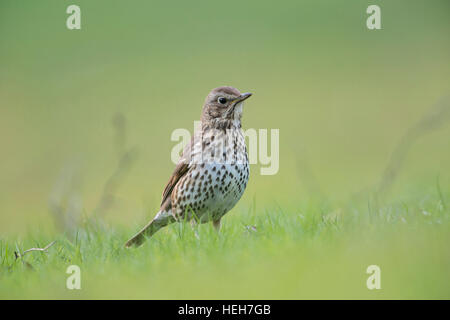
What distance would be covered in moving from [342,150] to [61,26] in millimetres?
11612

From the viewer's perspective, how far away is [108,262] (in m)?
5.45

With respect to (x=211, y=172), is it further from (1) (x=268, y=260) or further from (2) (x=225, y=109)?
(1) (x=268, y=260)

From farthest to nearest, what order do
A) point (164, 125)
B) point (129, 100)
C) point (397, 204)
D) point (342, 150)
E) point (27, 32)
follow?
1. point (27, 32)
2. point (129, 100)
3. point (164, 125)
4. point (342, 150)
5. point (397, 204)

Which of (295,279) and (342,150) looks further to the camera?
(342,150)

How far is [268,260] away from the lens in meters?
4.84

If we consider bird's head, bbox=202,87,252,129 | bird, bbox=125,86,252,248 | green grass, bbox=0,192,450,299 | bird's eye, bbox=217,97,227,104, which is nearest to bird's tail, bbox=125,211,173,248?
bird, bbox=125,86,252,248

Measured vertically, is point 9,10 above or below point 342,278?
above

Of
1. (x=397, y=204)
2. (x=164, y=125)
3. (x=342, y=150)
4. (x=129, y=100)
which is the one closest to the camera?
(x=397, y=204)

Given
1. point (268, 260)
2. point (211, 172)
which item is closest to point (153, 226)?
point (211, 172)

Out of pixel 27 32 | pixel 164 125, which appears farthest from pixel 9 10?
pixel 164 125

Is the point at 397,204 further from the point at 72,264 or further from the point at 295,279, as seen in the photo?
the point at 72,264

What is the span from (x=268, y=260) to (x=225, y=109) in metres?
2.39

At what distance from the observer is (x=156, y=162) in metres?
15.9
